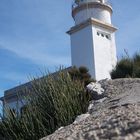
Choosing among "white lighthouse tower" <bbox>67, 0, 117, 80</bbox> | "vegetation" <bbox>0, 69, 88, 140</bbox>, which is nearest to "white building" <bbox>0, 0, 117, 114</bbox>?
"white lighthouse tower" <bbox>67, 0, 117, 80</bbox>

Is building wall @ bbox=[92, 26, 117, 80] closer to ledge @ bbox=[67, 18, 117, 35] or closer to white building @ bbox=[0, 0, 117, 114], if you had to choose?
white building @ bbox=[0, 0, 117, 114]

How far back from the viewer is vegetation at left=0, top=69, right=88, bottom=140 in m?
6.55

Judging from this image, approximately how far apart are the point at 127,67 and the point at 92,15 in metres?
15.2

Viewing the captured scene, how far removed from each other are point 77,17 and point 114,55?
3617mm

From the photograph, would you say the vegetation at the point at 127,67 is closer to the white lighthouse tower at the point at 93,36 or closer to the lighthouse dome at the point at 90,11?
the white lighthouse tower at the point at 93,36

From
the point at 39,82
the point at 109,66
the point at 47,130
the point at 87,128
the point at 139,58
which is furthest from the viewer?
the point at 109,66

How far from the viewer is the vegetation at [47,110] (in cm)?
655

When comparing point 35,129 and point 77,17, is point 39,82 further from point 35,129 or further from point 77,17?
point 77,17

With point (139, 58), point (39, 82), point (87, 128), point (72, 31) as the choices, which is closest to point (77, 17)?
point (72, 31)

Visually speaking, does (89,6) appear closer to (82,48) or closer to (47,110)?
(82,48)

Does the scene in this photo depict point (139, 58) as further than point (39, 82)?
Yes

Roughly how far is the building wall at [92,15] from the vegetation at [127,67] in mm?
14062

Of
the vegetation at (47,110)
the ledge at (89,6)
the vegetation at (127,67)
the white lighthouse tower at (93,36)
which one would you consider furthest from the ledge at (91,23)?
the vegetation at (47,110)

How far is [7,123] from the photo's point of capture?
287 inches
